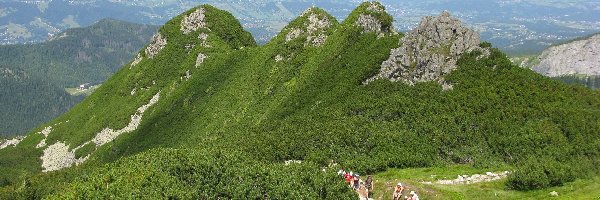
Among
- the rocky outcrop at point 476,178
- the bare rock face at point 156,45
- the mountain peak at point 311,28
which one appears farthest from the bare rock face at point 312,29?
the rocky outcrop at point 476,178

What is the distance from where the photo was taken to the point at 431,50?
87.8 m

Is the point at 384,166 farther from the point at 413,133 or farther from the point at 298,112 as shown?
the point at 298,112

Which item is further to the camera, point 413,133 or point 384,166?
point 413,133

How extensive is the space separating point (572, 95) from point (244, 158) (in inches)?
1833

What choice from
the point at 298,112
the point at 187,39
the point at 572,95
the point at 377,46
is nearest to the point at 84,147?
the point at 187,39

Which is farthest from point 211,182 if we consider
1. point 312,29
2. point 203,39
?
point 203,39

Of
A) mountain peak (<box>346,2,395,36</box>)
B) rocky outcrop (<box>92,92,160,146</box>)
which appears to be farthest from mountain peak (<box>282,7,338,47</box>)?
rocky outcrop (<box>92,92,160,146</box>)

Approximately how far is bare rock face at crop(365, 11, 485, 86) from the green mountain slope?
0.48 m

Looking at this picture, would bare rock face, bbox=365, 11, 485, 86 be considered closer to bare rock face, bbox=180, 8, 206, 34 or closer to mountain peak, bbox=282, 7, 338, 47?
mountain peak, bbox=282, 7, 338, 47

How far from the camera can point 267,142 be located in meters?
79.4

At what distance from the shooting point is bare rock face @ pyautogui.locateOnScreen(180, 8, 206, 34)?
179 m

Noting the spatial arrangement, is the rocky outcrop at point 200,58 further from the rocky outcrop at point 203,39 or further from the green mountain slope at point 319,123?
the rocky outcrop at point 203,39

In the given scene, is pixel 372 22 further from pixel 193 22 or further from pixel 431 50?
pixel 193 22

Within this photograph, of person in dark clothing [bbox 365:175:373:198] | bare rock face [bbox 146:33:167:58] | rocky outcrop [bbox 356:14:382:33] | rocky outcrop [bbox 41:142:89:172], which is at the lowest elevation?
rocky outcrop [bbox 41:142:89:172]
